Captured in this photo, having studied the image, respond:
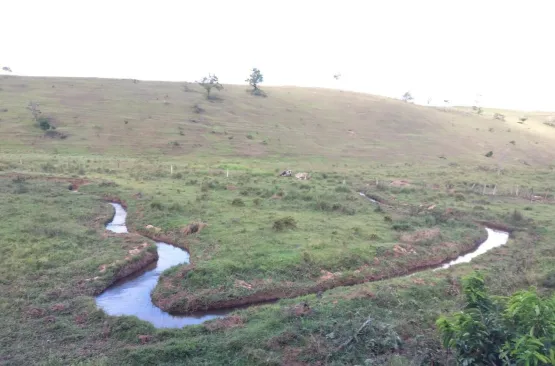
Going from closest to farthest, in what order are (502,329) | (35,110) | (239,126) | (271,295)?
(502,329)
(271,295)
(35,110)
(239,126)

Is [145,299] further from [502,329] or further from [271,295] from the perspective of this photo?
[502,329]

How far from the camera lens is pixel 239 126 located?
70375 millimetres

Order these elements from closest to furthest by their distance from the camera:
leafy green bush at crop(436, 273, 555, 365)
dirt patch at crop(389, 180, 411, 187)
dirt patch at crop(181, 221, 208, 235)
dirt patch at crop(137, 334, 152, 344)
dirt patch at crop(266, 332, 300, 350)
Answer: leafy green bush at crop(436, 273, 555, 365)
dirt patch at crop(266, 332, 300, 350)
dirt patch at crop(137, 334, 152, 344)
dirt patch at crop(181, 221, 208, 235)
dirt patch at crop(389, 180, 411, 187)

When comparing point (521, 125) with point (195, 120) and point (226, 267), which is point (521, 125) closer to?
point (195, 120)

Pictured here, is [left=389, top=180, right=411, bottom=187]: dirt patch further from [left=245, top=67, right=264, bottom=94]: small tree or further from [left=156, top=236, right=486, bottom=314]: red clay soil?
[left=245, top=67, right=264, bottom=94]: small tree

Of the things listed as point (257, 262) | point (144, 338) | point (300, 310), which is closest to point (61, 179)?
point (257, 262)

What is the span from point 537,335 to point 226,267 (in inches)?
523

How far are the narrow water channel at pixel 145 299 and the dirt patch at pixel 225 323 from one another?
1.35m

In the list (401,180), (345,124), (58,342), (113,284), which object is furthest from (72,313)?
(345,124)

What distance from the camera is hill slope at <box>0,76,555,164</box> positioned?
58.4 metres

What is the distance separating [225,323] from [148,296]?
15.4ft

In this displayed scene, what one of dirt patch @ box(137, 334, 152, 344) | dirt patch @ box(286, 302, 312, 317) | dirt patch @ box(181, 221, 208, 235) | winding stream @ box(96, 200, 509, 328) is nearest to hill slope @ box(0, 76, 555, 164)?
dirt patch @ box(181, 221, 208, 235)

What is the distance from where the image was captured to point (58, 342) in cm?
1362

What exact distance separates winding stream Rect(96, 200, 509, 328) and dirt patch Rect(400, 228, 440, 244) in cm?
192
